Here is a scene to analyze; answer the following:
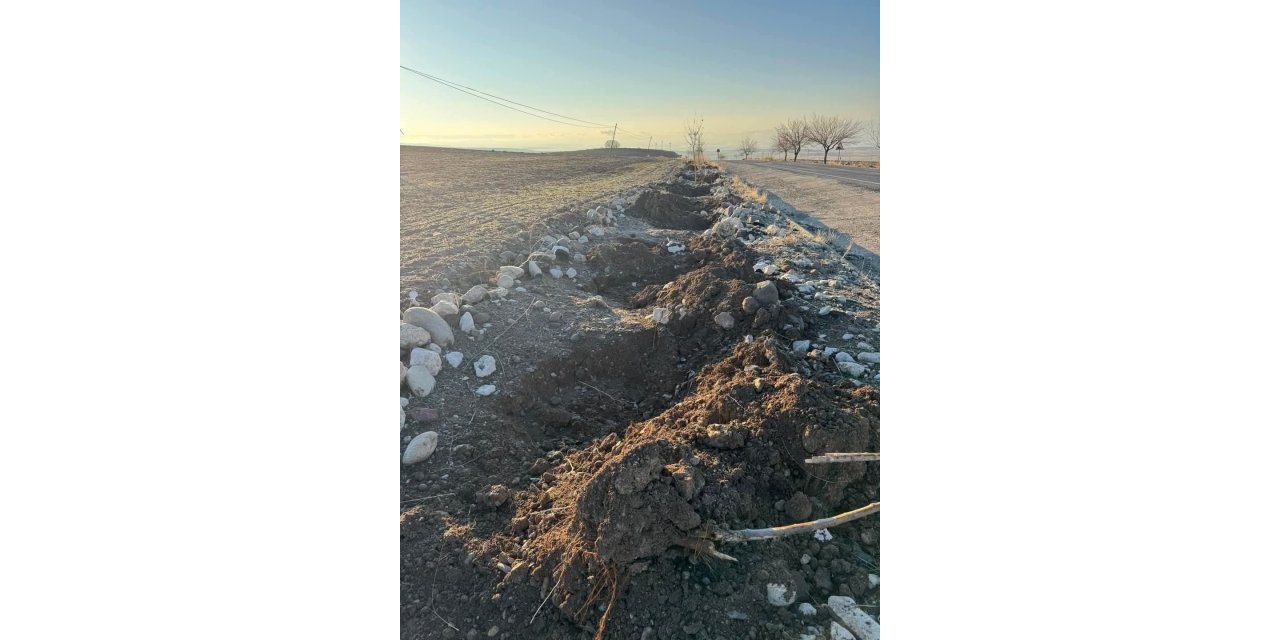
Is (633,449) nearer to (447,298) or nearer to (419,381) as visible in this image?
(419,381)

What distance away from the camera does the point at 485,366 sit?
9.81 feet

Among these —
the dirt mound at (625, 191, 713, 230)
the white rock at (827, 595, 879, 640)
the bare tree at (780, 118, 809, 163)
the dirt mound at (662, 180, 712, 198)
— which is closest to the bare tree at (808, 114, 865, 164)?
the bare tree at (780, 118, 809, 163)

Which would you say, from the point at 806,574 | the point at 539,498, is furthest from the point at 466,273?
the point at 806,574

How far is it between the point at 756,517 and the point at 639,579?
0.42 m

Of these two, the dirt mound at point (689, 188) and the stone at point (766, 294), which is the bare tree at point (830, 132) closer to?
the stone at point (766, 294)

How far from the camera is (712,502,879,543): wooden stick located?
1767mm

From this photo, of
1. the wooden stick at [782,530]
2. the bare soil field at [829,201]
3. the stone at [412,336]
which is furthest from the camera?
the bare soil field at [829,201]

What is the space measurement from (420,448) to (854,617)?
64.7 inches

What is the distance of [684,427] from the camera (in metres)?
2.31

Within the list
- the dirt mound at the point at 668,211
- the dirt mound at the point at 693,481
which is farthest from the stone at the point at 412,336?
the dirt mound at the point at 668,211

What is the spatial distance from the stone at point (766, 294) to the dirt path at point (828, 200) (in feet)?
5.10

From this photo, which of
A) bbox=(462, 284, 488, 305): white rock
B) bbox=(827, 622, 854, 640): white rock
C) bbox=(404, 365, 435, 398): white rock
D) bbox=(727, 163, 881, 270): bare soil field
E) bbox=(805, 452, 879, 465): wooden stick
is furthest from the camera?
bbox=(727, 163, 881, 270): bare soil field

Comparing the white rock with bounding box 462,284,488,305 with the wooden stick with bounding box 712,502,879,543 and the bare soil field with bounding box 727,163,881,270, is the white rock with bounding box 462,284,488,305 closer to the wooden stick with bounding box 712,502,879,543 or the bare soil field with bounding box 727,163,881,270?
the wooden stick with bounding box 712,502,879,543

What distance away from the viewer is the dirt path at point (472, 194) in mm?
4359
